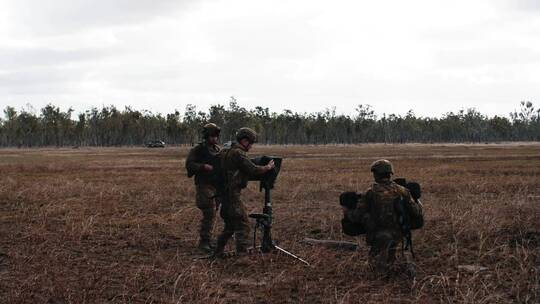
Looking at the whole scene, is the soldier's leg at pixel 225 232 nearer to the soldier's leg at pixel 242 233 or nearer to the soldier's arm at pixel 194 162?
the soldier's leg at pixel 242 233

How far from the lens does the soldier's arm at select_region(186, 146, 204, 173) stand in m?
8.91

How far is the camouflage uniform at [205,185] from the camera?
9023mm

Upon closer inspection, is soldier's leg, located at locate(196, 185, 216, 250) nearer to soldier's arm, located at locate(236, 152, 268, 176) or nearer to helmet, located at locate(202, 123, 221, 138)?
helmet, located at locate(202, 123, 221, 138)

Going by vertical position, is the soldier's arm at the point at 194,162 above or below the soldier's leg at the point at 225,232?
above

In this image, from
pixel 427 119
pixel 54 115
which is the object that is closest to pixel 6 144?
pixel 54 115

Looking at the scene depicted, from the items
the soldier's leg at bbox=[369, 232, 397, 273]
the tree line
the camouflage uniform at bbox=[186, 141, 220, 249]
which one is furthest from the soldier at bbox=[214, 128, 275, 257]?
the tree line

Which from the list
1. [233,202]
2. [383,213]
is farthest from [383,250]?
[233,202]

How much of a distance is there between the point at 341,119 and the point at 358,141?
291 inches

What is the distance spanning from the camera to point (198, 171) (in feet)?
29.5

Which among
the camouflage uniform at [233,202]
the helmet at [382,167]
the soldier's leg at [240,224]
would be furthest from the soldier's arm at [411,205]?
the soldier's leg at [240,224]

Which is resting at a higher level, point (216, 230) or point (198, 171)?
point (198, 171)

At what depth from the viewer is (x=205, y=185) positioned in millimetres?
9172

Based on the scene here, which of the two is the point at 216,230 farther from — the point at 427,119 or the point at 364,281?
the point at 427,119

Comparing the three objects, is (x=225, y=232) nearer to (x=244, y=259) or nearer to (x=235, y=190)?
(x=244, y=259)
